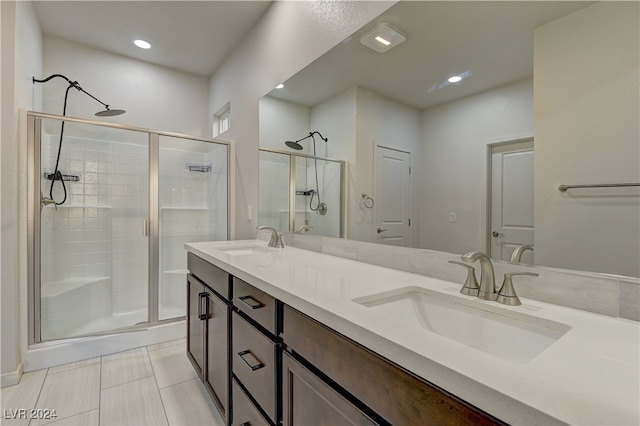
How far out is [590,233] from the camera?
0.80m

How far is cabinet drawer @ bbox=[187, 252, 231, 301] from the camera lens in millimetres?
1372

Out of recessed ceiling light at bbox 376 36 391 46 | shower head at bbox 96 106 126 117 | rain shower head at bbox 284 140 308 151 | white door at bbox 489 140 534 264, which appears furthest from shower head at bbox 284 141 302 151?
shower head at bbox 96 106 126 117

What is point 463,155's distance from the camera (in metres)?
1.12

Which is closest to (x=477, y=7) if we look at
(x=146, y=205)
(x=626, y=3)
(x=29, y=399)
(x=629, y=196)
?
(x=626, y=3)

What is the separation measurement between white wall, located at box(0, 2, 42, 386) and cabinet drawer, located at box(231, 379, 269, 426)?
5.57 ft

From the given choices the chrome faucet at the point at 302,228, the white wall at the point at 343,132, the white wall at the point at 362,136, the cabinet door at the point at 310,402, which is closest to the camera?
the cabinet door at the point at 310,402

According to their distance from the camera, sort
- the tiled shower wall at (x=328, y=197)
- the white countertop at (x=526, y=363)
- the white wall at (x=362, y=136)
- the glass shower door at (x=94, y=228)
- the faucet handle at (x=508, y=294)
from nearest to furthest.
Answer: the white countertop at (x=526, y=363), the faucet handle at (x=508, y=294), the white wall at (x=362, y=136), the tiled shower wall at (x=328, y=197), the glass shower door at (x=94, y=228)

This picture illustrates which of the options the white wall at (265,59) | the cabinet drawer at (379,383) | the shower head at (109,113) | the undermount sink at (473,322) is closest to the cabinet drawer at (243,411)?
the cabinet drawer at (379,383)

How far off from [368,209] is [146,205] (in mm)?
2161

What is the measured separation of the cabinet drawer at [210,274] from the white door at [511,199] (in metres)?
1.11

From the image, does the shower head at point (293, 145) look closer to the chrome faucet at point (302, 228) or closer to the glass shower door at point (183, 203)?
the chrome faucet at point (302, 228)

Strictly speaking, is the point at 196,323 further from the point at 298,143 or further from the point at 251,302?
the point at 298,143

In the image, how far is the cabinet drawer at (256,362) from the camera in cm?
96

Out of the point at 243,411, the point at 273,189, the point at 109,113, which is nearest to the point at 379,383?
the point at 243,411
